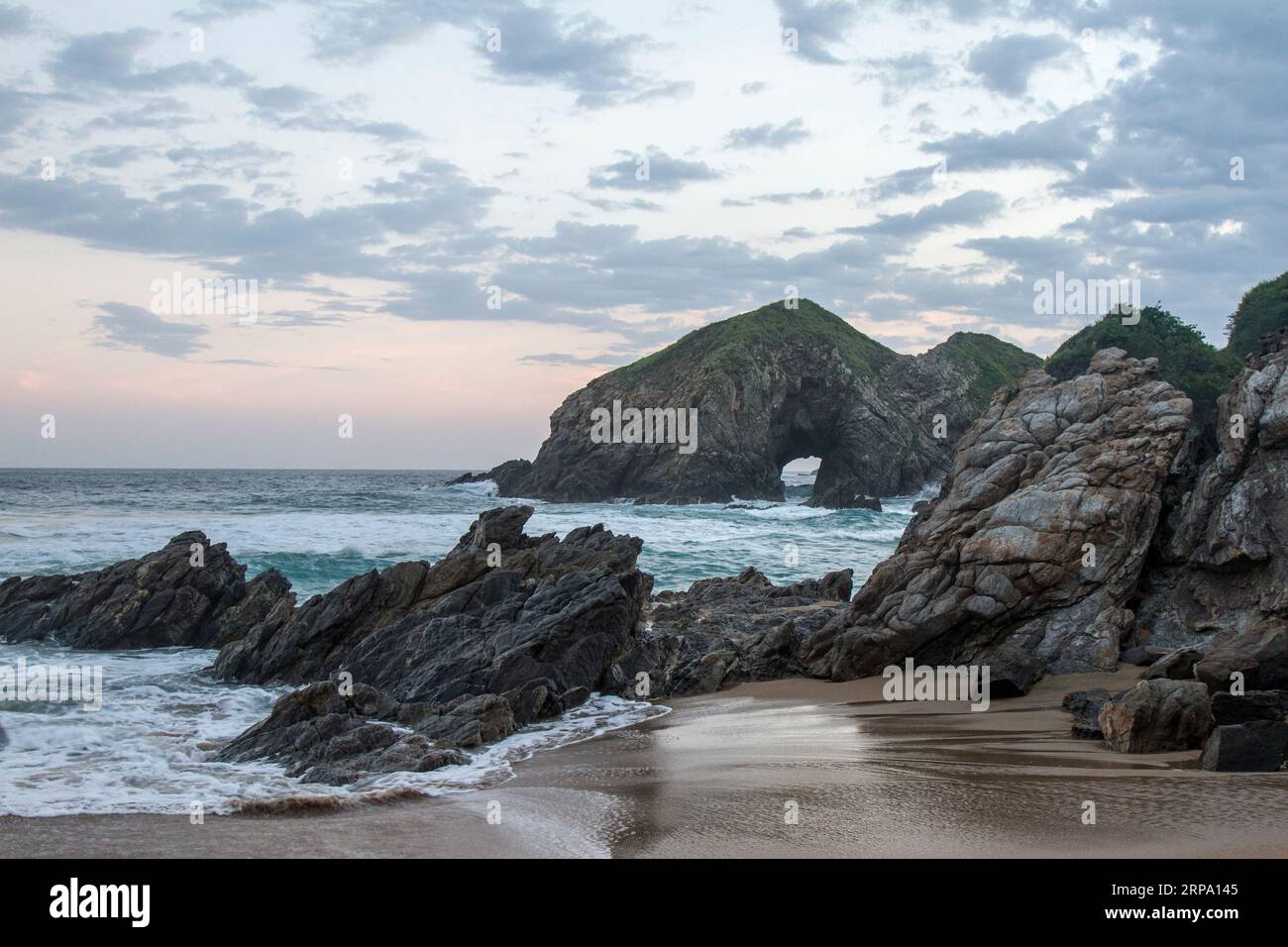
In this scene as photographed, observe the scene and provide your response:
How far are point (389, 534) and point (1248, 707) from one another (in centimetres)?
3855

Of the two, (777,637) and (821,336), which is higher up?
(821,336)

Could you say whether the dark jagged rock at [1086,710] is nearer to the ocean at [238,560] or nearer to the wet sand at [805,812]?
the wet sand at [805,812]

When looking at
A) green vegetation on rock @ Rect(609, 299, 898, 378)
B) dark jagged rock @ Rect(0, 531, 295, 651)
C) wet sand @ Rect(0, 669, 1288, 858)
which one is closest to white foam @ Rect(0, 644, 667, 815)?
wet sand @ Rect(0, 669, 1288, 858)

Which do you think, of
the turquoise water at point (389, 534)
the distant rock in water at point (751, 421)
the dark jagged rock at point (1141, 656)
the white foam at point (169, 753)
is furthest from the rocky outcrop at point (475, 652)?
the distant rock in water at point (751, 421)

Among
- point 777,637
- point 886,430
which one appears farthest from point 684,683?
point 886,430

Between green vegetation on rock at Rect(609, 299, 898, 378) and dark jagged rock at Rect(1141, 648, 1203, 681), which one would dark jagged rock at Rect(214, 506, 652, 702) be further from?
green vegetation on rock at Rect(609, 299, 898, 378)

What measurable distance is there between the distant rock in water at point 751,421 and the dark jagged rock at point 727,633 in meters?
44.1

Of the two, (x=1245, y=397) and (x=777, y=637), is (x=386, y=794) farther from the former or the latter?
(x=1245, y=397)

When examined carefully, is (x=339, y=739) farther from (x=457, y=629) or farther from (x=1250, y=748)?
(x=1250, y=748)

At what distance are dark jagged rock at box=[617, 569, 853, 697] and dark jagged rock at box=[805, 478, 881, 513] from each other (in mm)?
38508

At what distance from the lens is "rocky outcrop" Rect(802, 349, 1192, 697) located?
15.1 m

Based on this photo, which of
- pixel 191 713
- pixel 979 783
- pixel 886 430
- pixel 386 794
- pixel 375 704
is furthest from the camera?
pixel 886 430

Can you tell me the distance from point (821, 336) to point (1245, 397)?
6993 centimetres

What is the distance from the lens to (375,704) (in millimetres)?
A: 13680
